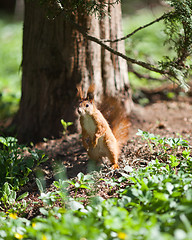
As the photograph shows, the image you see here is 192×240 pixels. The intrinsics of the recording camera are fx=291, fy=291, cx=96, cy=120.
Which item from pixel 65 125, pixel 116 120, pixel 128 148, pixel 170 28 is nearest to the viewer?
pixel 170 28

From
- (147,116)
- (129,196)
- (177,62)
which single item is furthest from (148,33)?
(129,196)

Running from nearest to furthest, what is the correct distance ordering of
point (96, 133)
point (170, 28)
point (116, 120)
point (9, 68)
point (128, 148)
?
point (96, 133), point (170, 28), point (116, 120), point (128, 148), point (9, 68)

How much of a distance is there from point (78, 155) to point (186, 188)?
1.53 meters

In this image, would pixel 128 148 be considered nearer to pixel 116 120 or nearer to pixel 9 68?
pixel 116 120

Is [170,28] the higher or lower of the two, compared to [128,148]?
higher

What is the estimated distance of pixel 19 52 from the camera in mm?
8320

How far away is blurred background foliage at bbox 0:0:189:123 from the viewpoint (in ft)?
16.1

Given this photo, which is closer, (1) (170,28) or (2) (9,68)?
(1) (170,28)

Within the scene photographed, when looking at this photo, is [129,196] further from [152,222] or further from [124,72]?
[124,72]

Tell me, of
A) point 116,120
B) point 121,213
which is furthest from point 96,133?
point 121,213

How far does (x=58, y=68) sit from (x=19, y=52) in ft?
17.1

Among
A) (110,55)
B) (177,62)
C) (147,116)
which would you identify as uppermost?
(110,55)

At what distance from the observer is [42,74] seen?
12.0 feet

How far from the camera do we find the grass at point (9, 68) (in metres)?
5.11
